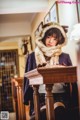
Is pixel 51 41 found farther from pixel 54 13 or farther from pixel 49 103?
pixel 54 13

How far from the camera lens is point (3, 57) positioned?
309 inches

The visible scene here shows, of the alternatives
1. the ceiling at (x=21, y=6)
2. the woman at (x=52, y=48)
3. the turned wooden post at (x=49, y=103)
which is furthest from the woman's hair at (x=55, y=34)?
the ceiling at (x=21, y=6)

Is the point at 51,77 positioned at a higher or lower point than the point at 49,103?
higher

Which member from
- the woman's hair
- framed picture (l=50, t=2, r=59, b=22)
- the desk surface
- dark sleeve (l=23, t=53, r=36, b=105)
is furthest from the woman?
framed picture (l=50, t=2, r=59, b=22)

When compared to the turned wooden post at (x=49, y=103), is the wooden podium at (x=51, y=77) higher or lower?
higher

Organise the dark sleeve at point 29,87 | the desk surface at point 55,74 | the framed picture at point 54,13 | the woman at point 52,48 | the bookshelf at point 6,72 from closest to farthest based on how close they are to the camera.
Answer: the desk surface at point 55,74 < the woman at point 52,48 < the dark sleeve at point 29,87 < the framed picture at point 54,13 < the bookshelf at point 6,72

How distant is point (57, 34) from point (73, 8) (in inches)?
21.0

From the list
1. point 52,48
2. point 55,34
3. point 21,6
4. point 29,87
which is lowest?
point 29,87

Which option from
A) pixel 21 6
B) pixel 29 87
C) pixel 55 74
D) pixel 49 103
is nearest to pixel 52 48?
pixel 29 87

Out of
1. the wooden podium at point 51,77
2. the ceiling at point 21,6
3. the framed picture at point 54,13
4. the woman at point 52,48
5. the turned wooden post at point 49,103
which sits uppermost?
the ceiling at point 21,6

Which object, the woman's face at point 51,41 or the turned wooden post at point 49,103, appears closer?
the turned wooden post at point 49,103

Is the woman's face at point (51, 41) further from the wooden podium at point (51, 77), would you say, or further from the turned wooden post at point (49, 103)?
Result: the turned wooden post at point (49, 103)

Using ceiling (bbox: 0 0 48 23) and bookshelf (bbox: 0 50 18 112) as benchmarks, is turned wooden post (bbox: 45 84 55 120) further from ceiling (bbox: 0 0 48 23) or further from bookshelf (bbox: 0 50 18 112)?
bookshelf (bbox: 0 50 18 112)

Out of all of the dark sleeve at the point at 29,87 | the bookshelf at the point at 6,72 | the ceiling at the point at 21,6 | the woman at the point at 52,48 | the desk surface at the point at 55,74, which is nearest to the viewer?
the desk surface at the point at 55,74
